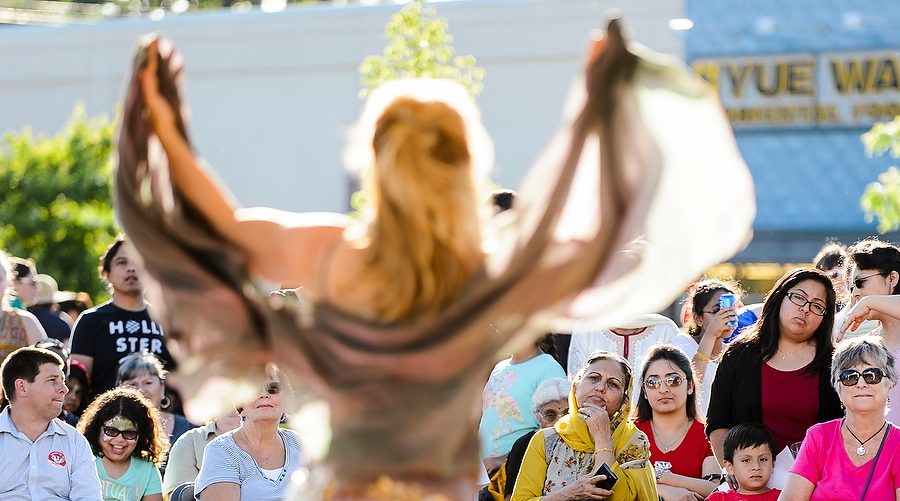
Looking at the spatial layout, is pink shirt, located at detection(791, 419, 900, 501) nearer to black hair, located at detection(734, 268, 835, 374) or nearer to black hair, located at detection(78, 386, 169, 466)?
black hair, located at detection(734, 268, 835, 374)

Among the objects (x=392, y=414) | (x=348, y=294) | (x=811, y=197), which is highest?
(x=348, y=294)

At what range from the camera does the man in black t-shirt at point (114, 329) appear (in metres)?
8.16

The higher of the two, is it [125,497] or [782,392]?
[782,392]

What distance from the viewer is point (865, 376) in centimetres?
587

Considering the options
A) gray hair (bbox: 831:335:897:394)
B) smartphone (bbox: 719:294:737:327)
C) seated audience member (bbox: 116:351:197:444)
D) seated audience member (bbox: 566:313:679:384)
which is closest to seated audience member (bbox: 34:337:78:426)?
seated audience member (bbox: 116:351:197:444)

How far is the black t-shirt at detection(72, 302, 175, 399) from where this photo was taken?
8148mm

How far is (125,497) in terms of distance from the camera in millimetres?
7188

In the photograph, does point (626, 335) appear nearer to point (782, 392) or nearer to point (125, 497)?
point (782, 392)

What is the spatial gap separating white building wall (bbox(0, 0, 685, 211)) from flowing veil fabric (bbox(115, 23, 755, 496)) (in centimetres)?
2186

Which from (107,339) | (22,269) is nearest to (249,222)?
(107,339)

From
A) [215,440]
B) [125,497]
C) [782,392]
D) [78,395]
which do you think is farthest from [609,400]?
[78,395]

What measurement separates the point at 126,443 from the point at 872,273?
12.0ft

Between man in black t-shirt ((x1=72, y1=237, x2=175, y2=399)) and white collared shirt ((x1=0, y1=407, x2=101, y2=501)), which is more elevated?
man in black t-shirt ((x1=72, y1=237, x2=175, y2=399))

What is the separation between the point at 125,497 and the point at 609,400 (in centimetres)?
242
